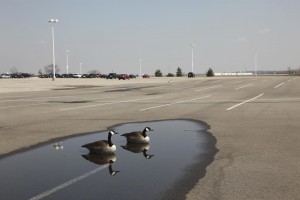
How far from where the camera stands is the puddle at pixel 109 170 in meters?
5.98

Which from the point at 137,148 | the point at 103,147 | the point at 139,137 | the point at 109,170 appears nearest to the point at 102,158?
the point at 103,147

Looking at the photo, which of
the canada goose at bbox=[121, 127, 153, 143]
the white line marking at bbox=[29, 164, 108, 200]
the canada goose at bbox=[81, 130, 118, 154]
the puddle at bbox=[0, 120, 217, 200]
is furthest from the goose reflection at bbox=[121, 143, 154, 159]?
the white line marking at bbox=[29, 164, 108, 200]

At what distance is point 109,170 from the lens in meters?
7.38

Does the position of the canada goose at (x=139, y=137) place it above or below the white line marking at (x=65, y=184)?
above

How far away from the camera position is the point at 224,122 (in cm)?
1474

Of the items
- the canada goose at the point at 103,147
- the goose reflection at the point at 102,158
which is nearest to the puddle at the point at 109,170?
the goose reflection at the point at 102,158

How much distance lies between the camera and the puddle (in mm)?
5977

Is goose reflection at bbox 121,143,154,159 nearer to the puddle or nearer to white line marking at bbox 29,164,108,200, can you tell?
the puddle

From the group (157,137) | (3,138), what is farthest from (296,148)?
(3,138)

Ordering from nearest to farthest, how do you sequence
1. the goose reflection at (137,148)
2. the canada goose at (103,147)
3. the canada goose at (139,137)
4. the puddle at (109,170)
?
1. the puddle at (109,170)
2. the canada goose at (103,147)
3. the goose reflection at (137,148)
4. the canada goose at (139,137)

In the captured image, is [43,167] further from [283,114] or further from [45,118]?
[283,114]

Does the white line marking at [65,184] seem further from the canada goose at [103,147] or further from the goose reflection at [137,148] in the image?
the goose reflection at [137,148]

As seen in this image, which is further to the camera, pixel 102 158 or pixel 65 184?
pixel 102 158

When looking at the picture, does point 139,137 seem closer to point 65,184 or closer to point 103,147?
point 103,147
